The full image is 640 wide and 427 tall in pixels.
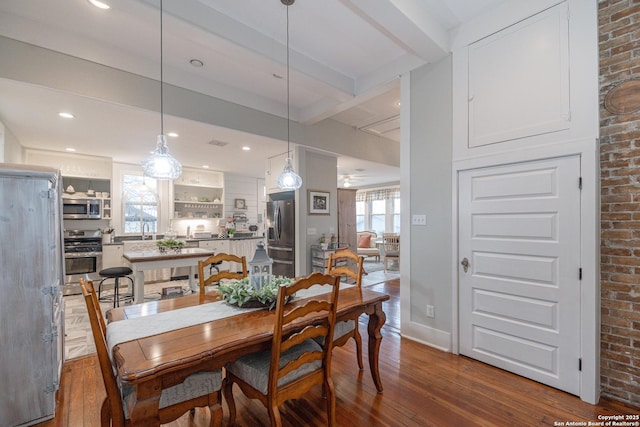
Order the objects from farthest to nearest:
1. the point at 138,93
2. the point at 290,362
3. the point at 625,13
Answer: the point at 138,93 → the point at 625,13 → the point at 290,362

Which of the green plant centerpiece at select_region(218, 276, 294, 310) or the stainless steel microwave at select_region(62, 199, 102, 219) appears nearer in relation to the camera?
the green plant centerpiece at select_region(218, 276, 294, 310)

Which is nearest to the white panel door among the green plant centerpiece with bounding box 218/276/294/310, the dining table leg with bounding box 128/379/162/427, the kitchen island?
the green plant centerpiece with bounding box 218/276/294/310

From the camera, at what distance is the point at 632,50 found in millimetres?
1964

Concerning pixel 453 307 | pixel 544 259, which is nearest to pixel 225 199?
pixel 453 307

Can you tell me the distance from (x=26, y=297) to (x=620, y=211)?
164 inches

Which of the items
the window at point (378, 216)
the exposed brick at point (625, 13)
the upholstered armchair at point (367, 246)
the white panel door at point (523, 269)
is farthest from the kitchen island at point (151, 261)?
the window at point (378, 216)

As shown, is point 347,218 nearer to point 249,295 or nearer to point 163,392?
point 249,295

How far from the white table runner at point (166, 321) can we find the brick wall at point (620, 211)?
8.59 feet

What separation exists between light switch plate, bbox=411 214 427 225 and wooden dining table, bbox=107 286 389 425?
144 centimetres

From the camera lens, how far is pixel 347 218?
6.22 meters

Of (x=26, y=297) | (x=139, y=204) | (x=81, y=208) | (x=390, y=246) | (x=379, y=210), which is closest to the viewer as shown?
(x=26, y=297)

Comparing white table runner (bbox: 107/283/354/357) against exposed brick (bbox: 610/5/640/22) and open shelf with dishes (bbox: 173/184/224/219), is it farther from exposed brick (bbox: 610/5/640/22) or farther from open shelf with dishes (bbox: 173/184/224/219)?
open shelf with dishes (bbox: 173/184/224/219)

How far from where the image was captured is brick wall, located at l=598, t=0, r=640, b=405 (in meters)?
1.96

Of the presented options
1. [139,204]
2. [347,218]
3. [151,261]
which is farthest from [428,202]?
[139,204]
